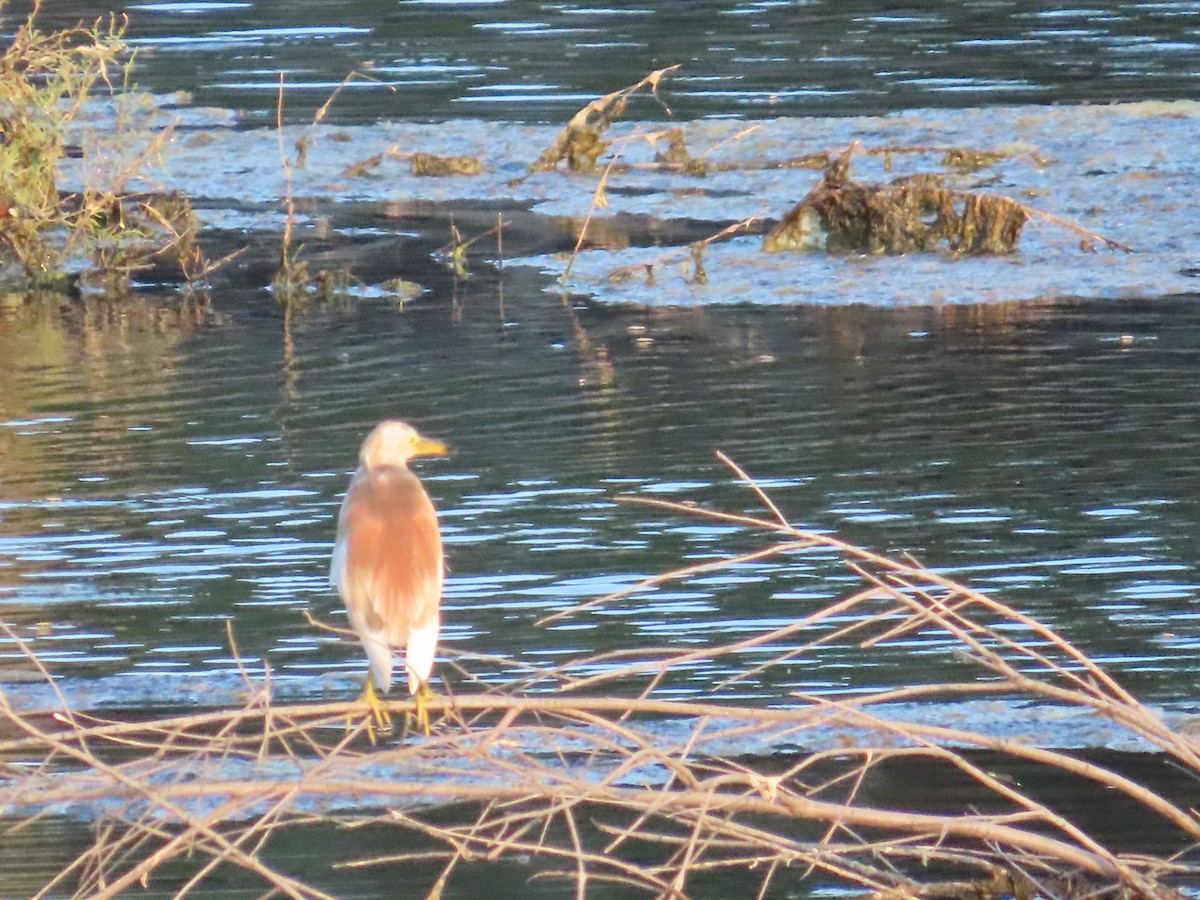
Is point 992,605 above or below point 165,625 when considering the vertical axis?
above

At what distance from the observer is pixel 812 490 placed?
936 centimetres

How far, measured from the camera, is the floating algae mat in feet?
44.7

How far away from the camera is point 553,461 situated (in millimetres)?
9984

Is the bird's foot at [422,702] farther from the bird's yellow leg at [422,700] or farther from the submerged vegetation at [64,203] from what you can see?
the submerged vegetation at [64,203]

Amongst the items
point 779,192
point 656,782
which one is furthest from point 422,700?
point 779,192

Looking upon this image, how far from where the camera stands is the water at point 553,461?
7773mm

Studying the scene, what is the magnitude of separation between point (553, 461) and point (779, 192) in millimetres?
6646

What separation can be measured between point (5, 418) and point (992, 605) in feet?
24.6

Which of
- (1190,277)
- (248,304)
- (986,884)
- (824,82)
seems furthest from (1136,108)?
(986,884)

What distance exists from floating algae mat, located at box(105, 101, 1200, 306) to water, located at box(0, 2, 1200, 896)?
26cm

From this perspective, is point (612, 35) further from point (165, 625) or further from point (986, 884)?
point (986, 884)

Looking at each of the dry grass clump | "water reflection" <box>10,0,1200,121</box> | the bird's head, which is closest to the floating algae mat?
"water reflection" <box>10,0,1200,121</box>

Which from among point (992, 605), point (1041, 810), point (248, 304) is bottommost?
point (248, 304)

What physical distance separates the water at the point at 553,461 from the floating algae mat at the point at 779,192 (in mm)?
255
